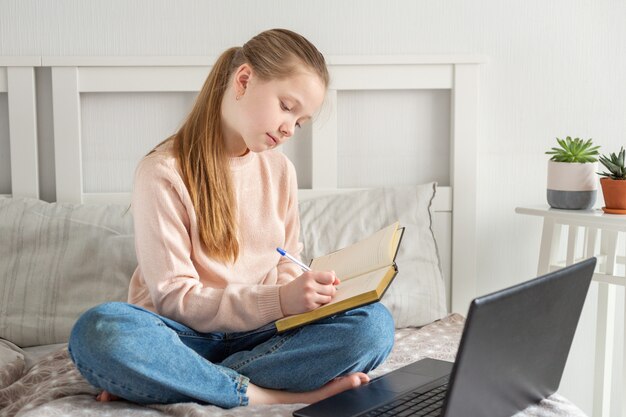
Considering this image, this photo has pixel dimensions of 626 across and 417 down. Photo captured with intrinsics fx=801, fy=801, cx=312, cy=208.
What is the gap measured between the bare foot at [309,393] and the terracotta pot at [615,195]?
743mm

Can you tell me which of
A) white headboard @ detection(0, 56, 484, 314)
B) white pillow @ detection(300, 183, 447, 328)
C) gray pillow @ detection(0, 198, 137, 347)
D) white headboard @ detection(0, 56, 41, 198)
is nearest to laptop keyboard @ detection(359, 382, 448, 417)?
white pillow @ detection(300, 183, 447, 328)

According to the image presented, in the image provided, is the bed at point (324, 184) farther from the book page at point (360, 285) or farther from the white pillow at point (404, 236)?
the book page at point (360, 285)

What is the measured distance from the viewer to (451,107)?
1.88m

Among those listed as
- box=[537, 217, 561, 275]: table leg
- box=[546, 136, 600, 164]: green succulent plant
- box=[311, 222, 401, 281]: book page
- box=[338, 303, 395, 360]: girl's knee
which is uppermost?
box=[546, 136, 600, 164]: green succulent plant

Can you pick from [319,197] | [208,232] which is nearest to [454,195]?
[319,197]

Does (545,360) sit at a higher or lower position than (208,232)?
lower

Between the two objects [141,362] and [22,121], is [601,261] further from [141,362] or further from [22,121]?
[22,121]

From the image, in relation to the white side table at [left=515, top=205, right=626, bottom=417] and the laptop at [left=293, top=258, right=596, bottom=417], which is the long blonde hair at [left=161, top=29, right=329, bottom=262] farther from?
the white side table at [left=515, top=205, right=626, bottom=417]

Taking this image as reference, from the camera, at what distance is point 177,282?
1180 millimetres

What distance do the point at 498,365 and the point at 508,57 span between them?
3.78ft

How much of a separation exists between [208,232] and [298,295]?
0.69ft

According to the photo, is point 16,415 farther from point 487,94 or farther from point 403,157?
point 487,94

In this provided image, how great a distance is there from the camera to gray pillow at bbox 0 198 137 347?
1.52 meters

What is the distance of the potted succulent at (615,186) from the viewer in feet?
5.30
